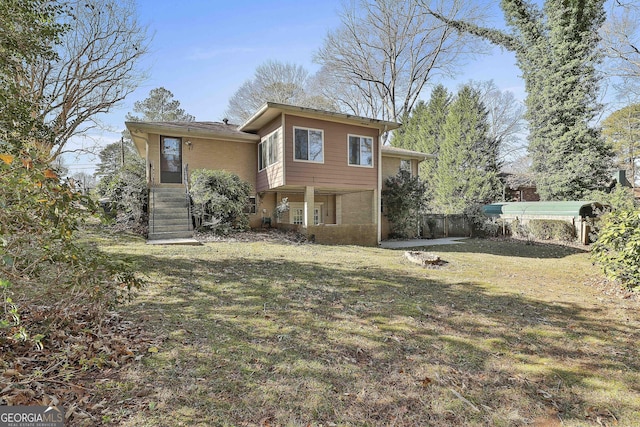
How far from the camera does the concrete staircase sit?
9.65 meters

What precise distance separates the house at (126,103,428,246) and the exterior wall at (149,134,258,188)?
4cm

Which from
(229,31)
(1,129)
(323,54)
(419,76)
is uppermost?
(323,54)

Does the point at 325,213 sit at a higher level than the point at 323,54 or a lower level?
lower

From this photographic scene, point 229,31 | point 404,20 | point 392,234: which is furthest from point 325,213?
point 404,20

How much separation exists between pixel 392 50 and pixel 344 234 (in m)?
17.8

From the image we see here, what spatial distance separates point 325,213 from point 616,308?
459 inches

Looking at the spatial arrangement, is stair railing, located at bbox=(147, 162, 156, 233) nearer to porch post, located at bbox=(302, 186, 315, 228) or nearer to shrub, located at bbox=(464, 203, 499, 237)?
porch post, located at bbox=(302, 186, 315, 228)

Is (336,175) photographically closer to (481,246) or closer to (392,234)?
(392,234)

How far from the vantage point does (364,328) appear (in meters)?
3.77

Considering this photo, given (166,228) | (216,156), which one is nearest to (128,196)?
(166,228)

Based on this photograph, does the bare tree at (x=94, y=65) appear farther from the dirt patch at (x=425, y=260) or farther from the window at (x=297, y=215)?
the dirt patch at (x=425, y=260)

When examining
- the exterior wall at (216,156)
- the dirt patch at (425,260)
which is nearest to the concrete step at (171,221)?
the exterior wall at (216,156)

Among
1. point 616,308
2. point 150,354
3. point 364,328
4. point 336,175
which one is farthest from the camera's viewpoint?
point 336,175

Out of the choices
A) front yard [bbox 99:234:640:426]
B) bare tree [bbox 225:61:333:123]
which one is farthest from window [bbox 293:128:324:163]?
bare tree [bbox 225:61:333:123]
